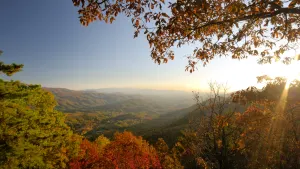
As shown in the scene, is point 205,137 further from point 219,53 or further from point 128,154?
point 128,154

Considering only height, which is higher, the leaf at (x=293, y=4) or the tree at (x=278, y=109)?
the leaf at (x=293, y=4)

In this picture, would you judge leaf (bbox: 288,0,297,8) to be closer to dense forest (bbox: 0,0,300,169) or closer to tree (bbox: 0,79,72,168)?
dense forest (bbox: 0,0,300,169)

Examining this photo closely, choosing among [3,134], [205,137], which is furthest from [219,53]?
[3,134]

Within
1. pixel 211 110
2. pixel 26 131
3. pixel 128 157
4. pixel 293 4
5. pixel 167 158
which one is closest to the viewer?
pixel 293 4

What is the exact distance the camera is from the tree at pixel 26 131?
1508cm

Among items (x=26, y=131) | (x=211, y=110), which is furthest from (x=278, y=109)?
(x=26, y=131)

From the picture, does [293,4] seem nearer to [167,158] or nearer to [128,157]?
[167,158]

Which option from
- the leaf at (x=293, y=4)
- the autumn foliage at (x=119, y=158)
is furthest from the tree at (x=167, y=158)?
the leaf at (x=293, y=4)

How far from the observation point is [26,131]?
16469mm

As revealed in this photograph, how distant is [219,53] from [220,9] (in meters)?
1.89

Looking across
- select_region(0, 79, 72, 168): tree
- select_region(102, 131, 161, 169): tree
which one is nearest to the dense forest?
select_region(0, 79, 72, 168): tree

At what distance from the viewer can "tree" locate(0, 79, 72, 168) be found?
1508 cm

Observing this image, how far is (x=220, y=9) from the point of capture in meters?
5.60

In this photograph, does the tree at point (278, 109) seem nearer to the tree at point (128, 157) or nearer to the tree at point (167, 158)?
the tree at point (167, 158)
